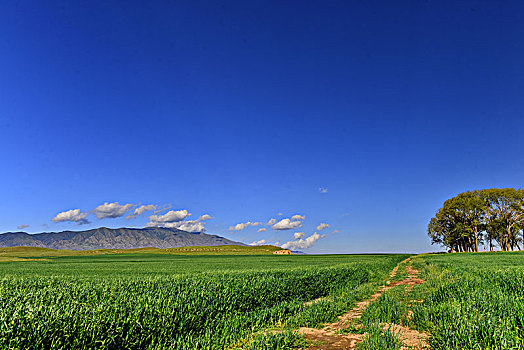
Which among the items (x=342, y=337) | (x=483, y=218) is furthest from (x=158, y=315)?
(x=483, y=218)

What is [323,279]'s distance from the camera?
17.7 m

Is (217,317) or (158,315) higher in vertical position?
(158,315)

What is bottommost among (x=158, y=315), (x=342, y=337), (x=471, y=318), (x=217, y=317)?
(x=342, y=337)

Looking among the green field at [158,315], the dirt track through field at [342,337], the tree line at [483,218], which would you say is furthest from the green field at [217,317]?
the tree line at [483,218]

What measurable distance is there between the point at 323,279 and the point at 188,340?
38.8 ft

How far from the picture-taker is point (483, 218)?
7706cm

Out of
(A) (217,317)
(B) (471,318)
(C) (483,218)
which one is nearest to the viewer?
(B) (471,318)

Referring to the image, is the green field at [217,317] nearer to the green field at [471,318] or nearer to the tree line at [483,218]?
the green field at [471,318]

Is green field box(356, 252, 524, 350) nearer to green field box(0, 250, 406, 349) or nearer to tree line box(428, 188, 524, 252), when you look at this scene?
green field box(0, 250, 406, 349)

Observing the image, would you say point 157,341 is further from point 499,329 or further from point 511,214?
point 511,214

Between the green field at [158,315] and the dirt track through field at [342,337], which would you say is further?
the dirt track through field at [342,337]

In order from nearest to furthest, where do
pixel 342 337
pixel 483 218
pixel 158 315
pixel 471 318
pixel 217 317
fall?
pixel 471 318
pixel 158 315
pixel 342 337
pixel 217 317
pixel 483 218

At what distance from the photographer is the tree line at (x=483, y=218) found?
72938 millimetres

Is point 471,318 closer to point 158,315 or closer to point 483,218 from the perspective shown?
point 158,315
